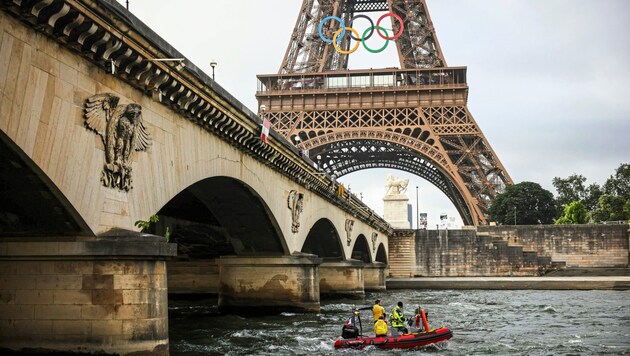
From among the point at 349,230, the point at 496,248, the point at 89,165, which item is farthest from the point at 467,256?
the point at 89,165

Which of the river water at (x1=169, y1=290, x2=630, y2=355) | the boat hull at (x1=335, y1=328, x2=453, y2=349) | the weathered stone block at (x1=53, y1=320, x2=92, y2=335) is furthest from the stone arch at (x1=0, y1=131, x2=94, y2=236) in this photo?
Answer: the boat hull at (x1=335, y1=328, x2=453, y2=349)

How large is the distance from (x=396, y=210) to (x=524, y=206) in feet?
59.7

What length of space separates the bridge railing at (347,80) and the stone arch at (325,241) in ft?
131

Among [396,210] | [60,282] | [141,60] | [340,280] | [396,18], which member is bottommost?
[340,280]

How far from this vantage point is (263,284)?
104 ft

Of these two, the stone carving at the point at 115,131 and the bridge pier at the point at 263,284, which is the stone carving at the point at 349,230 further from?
the stone carving at the point at 115,131

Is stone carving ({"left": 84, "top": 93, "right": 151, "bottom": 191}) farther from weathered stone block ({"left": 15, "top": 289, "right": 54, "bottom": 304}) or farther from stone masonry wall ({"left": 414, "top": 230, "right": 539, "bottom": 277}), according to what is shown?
stone masonry wall ({"left": 414, "top": 230, "right": 539, "bottom": 277})

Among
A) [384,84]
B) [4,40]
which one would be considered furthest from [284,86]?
[4,40]

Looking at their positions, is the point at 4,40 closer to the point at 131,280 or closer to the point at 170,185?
the point at 131,280

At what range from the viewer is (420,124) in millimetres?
84062

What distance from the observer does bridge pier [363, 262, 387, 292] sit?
6019cm

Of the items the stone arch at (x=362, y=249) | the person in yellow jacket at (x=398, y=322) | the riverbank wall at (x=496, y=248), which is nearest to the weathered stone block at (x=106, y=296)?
the person in yellow jacket at (x=398, y=322)

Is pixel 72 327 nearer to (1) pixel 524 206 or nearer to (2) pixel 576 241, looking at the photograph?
(2) pixel 576 241

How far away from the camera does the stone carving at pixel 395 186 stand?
278 feet
